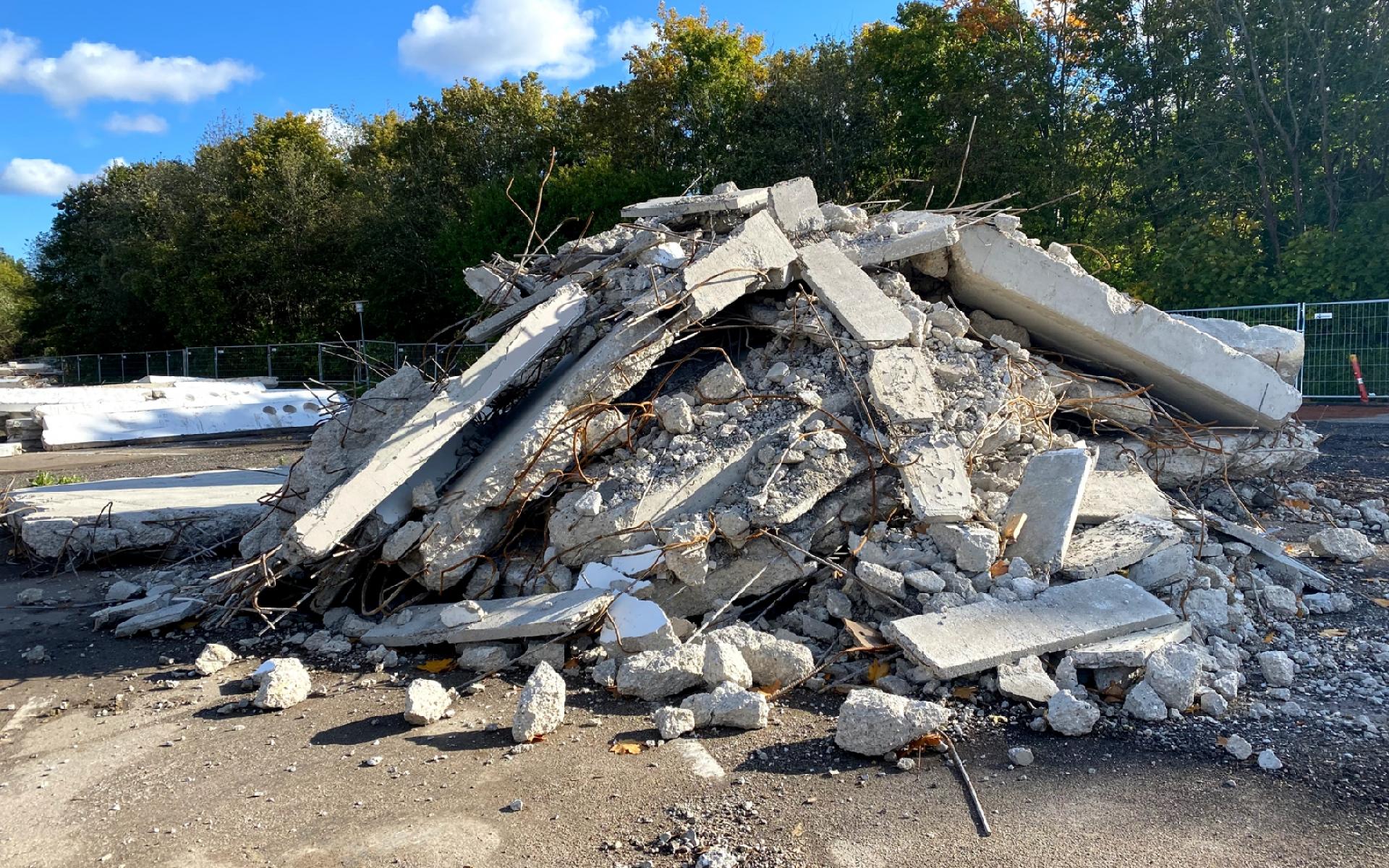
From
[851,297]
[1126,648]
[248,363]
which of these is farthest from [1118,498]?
[248,363]

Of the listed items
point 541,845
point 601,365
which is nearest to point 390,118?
point 601,365

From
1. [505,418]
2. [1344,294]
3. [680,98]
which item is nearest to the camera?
[505,418]

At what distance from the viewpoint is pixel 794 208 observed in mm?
6301

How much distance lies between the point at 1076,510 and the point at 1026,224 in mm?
15272

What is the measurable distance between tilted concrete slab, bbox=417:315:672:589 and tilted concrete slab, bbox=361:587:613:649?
0.93 feet

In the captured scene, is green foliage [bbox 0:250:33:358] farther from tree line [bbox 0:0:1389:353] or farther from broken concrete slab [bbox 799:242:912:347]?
broken concrete slab [bbox 799:242:912:347]

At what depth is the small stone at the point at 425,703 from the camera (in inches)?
148

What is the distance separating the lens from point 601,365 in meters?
5.02

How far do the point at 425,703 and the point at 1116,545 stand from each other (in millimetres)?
3495

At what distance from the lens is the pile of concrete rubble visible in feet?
12.9

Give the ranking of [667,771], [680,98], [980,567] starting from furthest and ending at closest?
1. [680,98]
2. [980,567]
3. [667,771]

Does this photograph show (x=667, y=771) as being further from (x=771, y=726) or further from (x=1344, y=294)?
(x=1344, y=294)

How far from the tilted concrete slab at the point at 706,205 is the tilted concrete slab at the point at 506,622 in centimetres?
288

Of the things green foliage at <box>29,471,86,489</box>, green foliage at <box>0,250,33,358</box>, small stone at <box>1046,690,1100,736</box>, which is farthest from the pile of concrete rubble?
green foliage at <box>0,250,33,358</box>
